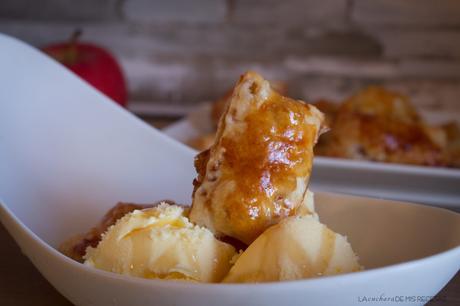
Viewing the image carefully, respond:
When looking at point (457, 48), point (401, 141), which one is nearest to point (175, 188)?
point (401, 141)

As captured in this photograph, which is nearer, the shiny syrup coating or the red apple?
the shiny syrup coating

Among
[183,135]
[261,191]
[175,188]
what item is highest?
[261,191]

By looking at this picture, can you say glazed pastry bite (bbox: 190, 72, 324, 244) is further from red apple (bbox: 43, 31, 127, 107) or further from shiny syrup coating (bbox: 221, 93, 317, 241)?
red apple (bbox: 43, 31, 127, 107)

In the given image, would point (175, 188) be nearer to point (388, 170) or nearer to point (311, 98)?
point (388, 170)

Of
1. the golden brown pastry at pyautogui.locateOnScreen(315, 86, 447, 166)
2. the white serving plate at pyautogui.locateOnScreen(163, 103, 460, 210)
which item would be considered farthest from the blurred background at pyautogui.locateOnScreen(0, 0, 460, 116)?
the white serving plate at pyautogui.locateOnScreen(163, 103, 460, 210)

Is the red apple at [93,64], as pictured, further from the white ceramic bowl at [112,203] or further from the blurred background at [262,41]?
the white ceramic bowl at [112,203]

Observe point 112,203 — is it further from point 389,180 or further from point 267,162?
point 389,180

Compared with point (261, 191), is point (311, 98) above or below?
below
